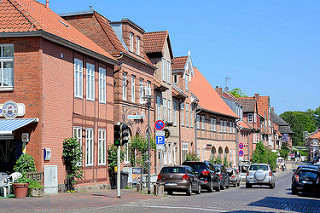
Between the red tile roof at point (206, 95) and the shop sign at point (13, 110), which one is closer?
the shop sign at point (13, 110)

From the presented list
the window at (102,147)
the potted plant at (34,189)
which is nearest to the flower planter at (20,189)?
the potted plant at (34,189)

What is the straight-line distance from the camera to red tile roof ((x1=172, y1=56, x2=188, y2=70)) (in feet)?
162

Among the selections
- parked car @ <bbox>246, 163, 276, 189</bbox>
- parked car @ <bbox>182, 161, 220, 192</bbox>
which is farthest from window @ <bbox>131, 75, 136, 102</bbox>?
parked car @ <bbox>246, 163, 276, 189</bbox>

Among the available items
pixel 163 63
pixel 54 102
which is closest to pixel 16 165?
pixel 54 102

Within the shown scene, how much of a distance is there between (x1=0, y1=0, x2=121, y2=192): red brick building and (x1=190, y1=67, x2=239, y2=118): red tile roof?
28676 millimetres

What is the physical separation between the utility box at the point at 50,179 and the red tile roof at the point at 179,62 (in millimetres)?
27123

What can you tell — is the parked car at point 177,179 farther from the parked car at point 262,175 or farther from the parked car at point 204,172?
the parked car at point 262,175

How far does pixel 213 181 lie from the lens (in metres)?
32.2

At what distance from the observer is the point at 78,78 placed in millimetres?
27469

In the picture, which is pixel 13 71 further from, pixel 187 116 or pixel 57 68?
pixel 187 116

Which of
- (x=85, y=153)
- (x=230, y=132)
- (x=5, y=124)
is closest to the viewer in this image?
(x=5, y=124)

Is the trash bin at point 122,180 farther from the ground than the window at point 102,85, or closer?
closer

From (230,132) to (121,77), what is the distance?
38.7m

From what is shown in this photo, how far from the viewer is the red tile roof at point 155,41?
137 feet
